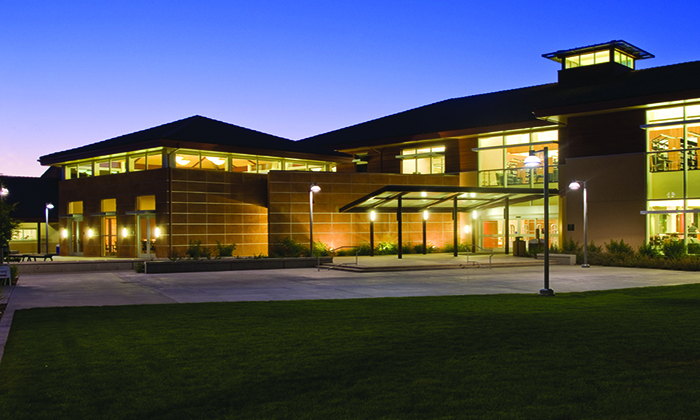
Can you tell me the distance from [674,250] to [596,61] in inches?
551

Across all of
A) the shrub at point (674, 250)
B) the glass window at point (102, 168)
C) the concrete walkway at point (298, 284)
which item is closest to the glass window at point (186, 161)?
the glass window at point (102, 168)

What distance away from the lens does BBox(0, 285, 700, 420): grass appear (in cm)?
660

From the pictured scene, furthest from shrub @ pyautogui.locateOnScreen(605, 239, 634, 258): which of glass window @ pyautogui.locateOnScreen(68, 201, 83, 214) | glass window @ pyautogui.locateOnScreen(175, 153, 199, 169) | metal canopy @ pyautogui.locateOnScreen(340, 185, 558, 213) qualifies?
glass window @ pyautogui.locateOnScreen(68, 201, 83, 214)

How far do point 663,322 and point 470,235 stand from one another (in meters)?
27.8

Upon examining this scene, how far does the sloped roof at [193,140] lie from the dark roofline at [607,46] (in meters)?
14.2

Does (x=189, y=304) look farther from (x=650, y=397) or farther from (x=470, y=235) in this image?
(x=470, y=235)

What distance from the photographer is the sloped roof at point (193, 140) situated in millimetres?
33312

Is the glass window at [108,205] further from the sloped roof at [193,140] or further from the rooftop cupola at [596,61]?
the rooftop cupola at [596,61]

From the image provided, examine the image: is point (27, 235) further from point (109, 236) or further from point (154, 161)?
point (154, 161)

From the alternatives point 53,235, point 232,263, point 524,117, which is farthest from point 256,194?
point 53,235

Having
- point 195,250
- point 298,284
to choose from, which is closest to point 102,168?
point 195,250

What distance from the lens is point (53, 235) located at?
46.8 metres

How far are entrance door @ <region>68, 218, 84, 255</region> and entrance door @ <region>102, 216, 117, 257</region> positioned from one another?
2.71 metres

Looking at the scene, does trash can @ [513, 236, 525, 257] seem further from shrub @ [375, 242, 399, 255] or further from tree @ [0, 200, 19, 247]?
tree @ [0, 200, 19, 247]
